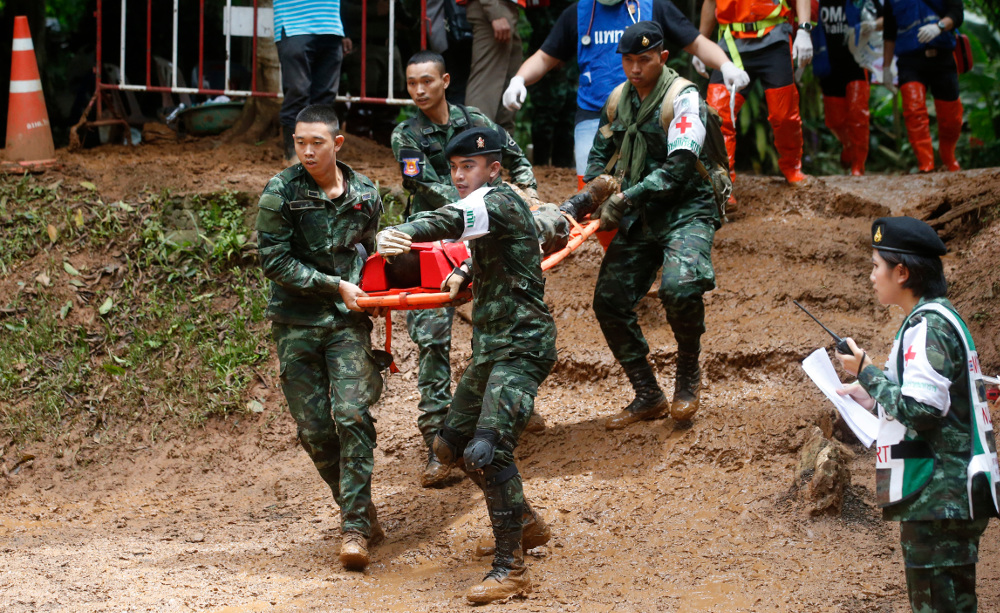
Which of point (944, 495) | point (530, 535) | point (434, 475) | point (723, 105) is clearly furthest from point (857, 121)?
point (944, 495)

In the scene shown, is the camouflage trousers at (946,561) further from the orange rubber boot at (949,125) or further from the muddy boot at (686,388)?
the orange rubber boot at (949,125)

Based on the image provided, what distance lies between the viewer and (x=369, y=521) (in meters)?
4.94

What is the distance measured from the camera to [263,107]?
31.7 feet

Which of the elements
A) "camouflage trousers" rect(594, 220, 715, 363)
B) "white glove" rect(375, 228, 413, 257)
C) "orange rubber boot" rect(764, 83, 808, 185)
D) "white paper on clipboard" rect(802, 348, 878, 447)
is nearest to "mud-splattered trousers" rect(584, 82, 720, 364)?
"camouflage trousers" rect(594, 220, 715, 363)

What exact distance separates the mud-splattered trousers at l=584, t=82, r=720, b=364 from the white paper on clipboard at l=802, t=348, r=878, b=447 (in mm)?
1880

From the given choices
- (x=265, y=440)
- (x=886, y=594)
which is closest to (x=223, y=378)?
(x=265, y=440)

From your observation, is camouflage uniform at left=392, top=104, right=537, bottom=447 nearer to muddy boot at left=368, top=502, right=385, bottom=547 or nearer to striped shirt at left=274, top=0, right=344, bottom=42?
muddy boot at left=368, top=502, right=385, bottom=547

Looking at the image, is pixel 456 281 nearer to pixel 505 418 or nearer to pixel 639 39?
pixel 505 418

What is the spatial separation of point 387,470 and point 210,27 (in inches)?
377

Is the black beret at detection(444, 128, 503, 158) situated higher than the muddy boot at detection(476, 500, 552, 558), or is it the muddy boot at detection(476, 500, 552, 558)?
the black beret at detection(444, 128, 503, 158)

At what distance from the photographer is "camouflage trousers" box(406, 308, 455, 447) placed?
5.86 meters

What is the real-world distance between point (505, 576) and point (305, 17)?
5085 mm

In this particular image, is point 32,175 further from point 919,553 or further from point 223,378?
point 919,553

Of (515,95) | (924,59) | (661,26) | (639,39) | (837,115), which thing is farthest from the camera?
(837,115)
